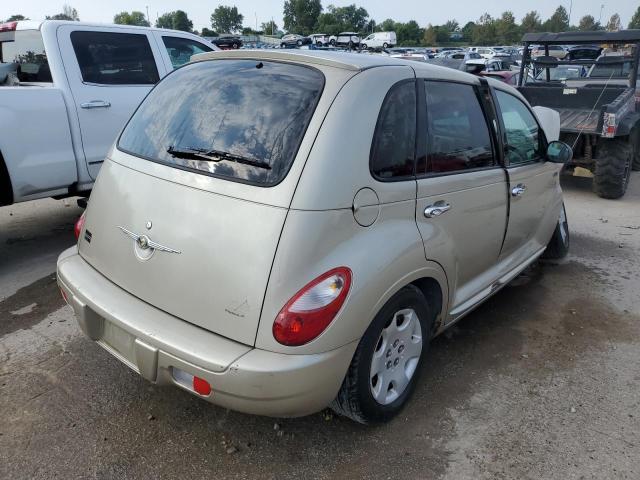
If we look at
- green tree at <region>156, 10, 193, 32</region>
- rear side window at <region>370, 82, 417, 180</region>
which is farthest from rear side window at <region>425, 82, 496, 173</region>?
green tree at <region>156, 10, 193, 32</region>

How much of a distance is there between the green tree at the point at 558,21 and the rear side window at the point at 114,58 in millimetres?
91398

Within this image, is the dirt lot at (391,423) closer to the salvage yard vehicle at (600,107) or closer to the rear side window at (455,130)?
the rear side window at (455,130)

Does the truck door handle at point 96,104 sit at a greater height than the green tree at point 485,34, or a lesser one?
lesser

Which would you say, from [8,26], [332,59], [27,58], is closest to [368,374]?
[332,59]

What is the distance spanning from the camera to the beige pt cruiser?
2.06 meters

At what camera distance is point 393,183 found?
7.92 feet

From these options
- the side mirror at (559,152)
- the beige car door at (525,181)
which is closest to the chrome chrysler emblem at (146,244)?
the beige car door at (525,181)

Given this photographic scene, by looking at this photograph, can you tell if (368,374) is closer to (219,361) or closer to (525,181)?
(219,361)

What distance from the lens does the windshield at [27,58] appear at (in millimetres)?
4668

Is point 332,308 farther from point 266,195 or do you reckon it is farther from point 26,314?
point 26,314

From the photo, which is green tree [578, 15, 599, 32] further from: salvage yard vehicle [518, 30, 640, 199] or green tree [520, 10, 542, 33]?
salvage yard vehicle [518, 30, 640, 199]

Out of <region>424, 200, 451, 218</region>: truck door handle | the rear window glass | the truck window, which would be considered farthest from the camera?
the truck window

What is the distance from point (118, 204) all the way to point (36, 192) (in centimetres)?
226

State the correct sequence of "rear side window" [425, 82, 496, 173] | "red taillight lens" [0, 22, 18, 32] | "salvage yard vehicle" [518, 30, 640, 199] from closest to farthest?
"rear side window" [425, 82, 496, 173], "red taillight lens" [0, 22, 18, 32], "salvage yard vehicle" [518, 30, 640, 199]
